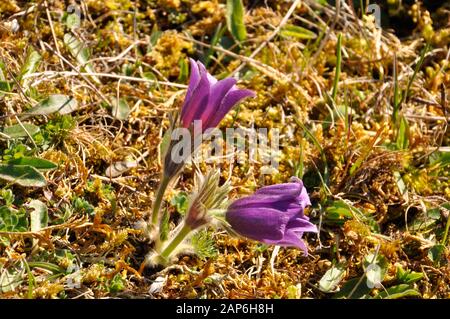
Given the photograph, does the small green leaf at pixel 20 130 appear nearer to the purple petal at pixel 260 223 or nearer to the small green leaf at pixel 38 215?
the small green leaf at pixel 38 215

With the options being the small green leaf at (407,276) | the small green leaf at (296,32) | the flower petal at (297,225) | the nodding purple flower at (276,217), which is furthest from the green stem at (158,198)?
the small green leaf at (296,32)

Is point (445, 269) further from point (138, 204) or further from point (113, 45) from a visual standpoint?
point (113, 45)

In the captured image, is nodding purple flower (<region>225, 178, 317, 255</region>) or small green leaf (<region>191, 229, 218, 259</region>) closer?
nodding purple flower (<region>225, 178, 317, 255</region>)

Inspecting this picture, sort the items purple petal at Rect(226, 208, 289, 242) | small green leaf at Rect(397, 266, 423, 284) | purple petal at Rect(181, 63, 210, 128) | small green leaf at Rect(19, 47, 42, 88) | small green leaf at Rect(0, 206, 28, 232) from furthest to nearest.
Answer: small green leaf at Rect(19, 47, 42, 88)
small green leaf at Rect(397, 266, 423, 284)
small green leaf at Rect(0, 206, 28, 232)
purple petal at Rect(181, 63, 210, 128)
purple petal at Rect(226, 208, 289, 242)

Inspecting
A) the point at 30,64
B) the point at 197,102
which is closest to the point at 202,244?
the point at 197,102

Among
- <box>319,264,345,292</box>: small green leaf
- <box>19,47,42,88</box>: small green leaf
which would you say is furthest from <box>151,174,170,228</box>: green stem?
<box>19,47,42,88</box>: small green leaf

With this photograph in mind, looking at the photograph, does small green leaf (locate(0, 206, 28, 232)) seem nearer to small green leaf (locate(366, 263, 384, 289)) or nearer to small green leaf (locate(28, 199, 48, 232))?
small green leaf (locate(28, 199, 48, 232))
